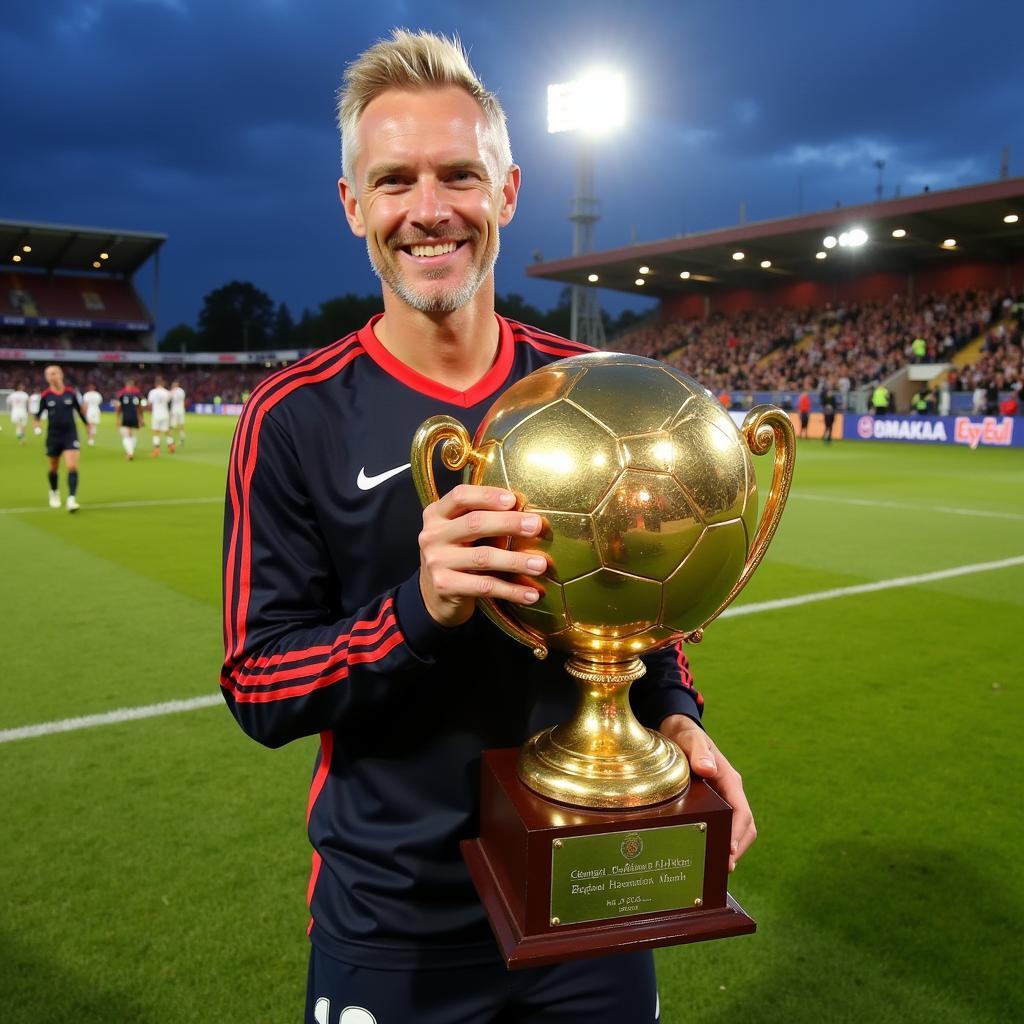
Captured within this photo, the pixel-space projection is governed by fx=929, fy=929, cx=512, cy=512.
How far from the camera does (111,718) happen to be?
4211 millimetres

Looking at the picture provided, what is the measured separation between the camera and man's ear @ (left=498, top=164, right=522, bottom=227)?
5.39 feet

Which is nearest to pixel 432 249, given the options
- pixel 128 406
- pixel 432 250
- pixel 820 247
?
pixel 432 250

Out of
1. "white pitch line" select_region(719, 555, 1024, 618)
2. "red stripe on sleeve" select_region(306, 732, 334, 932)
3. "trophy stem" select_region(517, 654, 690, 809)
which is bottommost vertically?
"white pitch line" select_region(719, 555, 1024, 618)

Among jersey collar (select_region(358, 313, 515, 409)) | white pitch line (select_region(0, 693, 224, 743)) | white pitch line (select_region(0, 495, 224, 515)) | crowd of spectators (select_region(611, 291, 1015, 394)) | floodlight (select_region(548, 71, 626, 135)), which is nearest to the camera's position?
jersey collar (select_region(358, 313, 515, 409))

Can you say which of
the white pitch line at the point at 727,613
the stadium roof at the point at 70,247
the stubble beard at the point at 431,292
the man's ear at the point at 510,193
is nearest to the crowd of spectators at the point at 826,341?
the white pitch line at the point at 727,613

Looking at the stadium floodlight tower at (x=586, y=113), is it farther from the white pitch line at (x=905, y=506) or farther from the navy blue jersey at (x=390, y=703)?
the navy blue jersey at (x=390, y=703)

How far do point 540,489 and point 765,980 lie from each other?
6.84 ft

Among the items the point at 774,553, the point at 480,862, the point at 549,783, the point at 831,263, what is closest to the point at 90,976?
the point at 480,862

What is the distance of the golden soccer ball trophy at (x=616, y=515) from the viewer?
3.49 ft

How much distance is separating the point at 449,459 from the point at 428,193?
50 centimetres

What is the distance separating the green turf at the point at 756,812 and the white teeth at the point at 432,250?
6.51 feet

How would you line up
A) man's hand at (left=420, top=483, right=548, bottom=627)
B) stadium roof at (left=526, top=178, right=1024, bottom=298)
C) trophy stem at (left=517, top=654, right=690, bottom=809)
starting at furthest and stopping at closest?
stadium roof at (left=526, top=178, right=1024, bottom=298)
trophy stem at (left=517, top=654, right=690, bottom=809)
man's hand at (left=420, top=483, right=548, bottom=627)

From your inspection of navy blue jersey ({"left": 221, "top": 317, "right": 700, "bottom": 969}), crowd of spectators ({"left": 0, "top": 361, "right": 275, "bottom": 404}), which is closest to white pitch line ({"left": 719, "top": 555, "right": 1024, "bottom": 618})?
navy blue jersey ({"left": 221, "top": 317, "right": 700, "bottom": 969})

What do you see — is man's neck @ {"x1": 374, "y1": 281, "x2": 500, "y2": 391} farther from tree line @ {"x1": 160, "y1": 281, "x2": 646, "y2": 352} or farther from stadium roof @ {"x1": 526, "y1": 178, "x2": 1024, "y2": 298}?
tree line @ {"x1": 160, "y1": 281, "x2": 646, "y2": 352}
